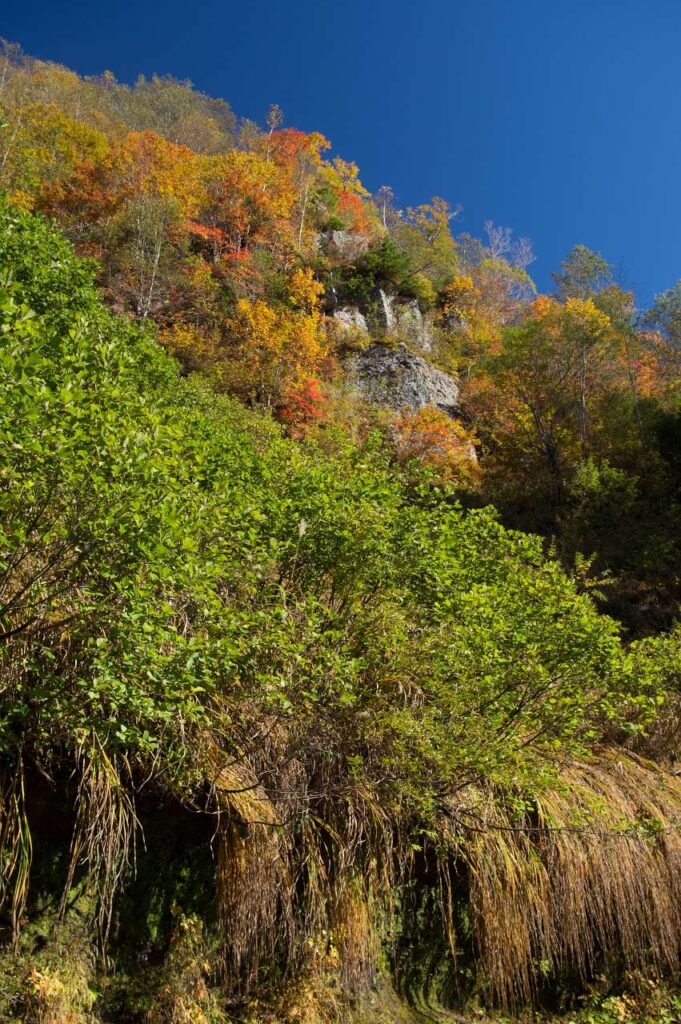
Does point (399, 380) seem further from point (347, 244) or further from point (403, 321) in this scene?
point (347, 244)

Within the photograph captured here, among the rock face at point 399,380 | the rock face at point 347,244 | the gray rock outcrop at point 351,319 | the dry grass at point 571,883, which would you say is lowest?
the dry grass at point 571,883

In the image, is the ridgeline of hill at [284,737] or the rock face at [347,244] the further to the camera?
the rock face at [347,244]

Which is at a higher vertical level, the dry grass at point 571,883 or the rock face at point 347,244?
the rock face at point 347,244

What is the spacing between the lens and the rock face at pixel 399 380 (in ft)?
73.7

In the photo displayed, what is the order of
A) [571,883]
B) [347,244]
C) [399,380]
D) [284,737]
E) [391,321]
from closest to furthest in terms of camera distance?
1. [284,737]
2. [571,883]
3. [399,380]
4. [391,321]
5. [347,244]

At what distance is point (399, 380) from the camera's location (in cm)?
2297

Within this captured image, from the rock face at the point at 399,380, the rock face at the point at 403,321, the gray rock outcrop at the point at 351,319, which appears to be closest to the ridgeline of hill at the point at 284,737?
the rock face at the point at 399,380

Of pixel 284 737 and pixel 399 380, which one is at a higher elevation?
pixel 399 380

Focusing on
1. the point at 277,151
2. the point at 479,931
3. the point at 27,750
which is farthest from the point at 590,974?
the point at 277,151

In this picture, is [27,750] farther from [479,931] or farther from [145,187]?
[145,187]

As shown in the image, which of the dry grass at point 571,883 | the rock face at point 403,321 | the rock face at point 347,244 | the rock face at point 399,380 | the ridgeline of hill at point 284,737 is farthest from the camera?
the rock face at point 347,244

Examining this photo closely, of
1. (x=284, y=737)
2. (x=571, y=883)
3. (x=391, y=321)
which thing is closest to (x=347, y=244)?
(x=391, y=321)

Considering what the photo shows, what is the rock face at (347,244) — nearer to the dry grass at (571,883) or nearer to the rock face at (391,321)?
the rock face at (391,321)

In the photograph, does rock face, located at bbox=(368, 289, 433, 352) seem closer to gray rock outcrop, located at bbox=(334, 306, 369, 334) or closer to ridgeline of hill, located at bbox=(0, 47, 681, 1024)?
gray rock outcrop, located at bbox=(334, 306, 369, 334)
